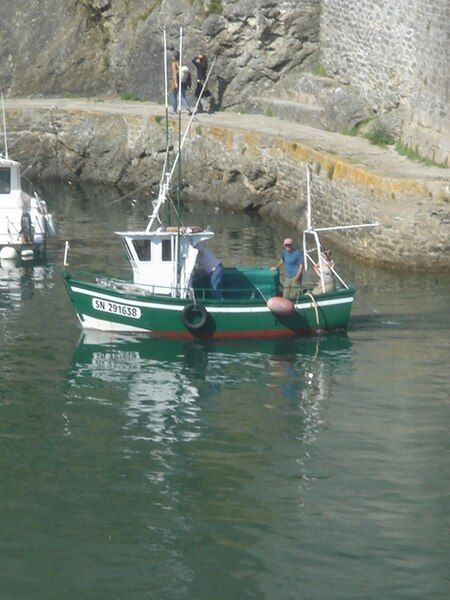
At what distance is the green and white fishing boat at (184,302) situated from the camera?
71.6ft

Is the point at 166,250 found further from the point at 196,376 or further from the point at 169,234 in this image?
the point at 196,376

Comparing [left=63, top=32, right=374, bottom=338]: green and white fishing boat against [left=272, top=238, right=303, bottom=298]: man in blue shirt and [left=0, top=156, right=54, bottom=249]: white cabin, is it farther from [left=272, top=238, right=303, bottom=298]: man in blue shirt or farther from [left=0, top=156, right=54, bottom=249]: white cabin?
[left=0, top=156, right=54, bottom=249]: white cabin

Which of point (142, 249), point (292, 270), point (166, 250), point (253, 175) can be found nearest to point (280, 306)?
point (292, 270)

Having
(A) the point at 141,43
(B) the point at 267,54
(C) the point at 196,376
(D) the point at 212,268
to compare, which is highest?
(A) the point at 141,43

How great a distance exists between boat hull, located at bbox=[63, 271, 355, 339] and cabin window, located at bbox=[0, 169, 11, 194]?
632 centimetres

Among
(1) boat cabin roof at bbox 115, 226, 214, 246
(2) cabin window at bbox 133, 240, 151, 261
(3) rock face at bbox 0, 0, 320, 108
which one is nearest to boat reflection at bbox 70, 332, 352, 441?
(2) cabin window at bbox 133, 240, 151, 261

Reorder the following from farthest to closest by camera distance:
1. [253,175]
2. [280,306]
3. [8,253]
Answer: [253,175] < [8,253] < [280,306]

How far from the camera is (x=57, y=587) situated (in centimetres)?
1427

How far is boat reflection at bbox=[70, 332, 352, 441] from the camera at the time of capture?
19016 millimetres

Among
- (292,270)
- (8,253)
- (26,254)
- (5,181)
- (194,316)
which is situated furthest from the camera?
(5,181)

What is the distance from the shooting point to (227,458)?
17.5 metres

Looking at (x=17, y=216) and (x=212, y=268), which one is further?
(x=17, y=216)

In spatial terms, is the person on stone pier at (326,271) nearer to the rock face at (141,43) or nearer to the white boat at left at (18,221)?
the white boat at left at (18,221)

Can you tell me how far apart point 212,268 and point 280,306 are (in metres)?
1.46
